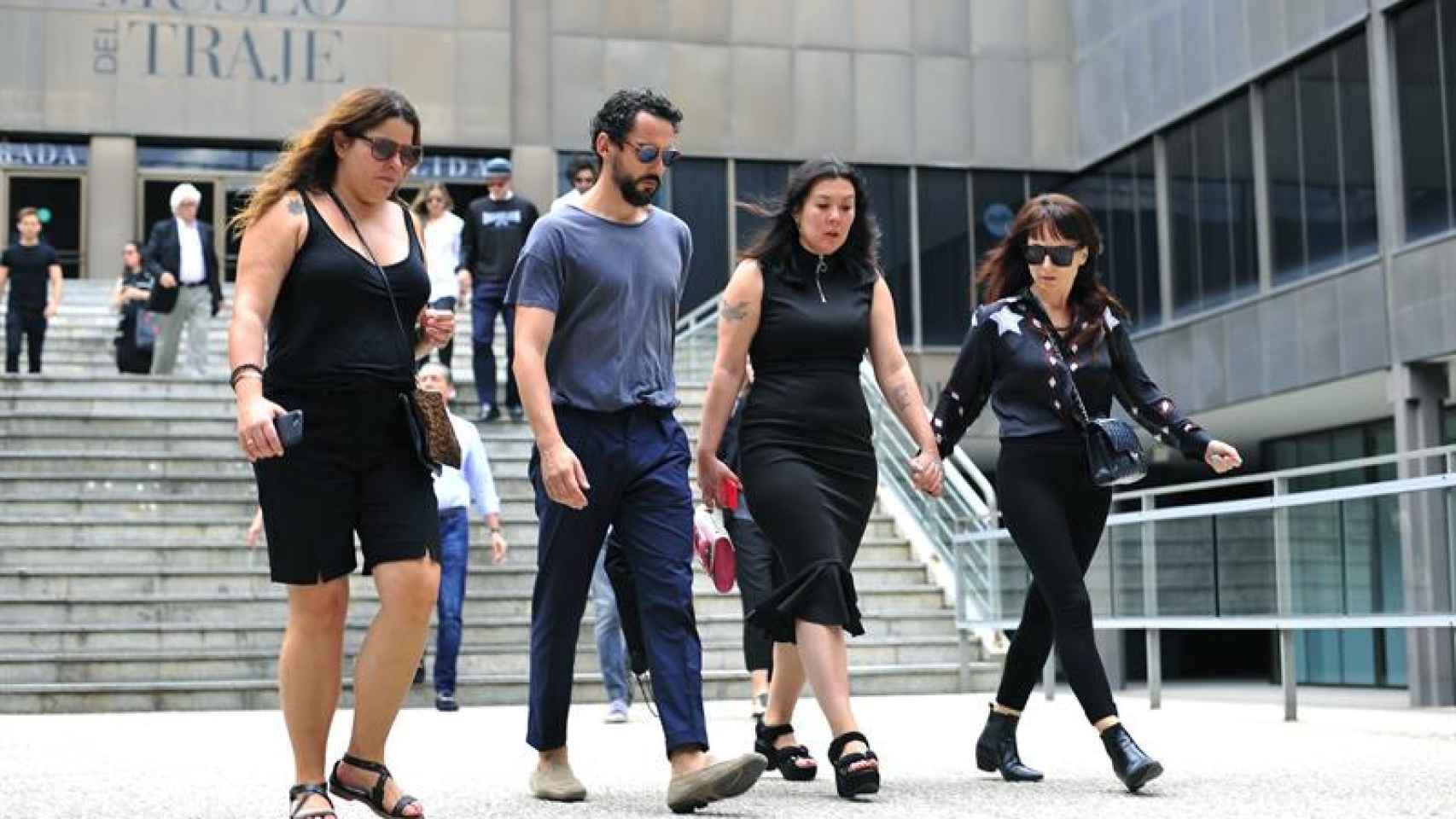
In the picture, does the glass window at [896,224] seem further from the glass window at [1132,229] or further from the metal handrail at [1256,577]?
the metal handrail at [1256,577]

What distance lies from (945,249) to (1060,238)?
A: 80.7ft

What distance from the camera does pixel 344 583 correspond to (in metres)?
5.33

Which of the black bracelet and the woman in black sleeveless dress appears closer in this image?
the black bracelet

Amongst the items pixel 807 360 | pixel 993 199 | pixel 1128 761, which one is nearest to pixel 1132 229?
pixel 993 199

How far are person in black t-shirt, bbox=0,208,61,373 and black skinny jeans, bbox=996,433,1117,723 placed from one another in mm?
13811

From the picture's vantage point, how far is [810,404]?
21.6ft

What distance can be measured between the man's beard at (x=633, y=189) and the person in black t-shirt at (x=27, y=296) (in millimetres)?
13870

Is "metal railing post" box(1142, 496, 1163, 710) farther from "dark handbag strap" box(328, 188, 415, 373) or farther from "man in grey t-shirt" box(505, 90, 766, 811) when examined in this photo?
"dark handbag strap" box(328, 188, 415, 373)

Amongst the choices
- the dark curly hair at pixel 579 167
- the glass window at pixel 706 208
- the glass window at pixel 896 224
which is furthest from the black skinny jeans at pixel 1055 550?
the glass window at pixel 896 224

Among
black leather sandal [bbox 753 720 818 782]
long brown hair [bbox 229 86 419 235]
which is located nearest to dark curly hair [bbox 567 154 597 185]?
black leather sandal [bbox 753 720 818 782]

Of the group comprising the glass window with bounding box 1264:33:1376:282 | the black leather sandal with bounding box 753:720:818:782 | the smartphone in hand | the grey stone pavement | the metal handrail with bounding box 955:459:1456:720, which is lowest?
the grey stone pavement

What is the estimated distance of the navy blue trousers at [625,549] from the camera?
236 inches

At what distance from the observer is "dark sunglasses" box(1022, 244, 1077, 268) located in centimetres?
703

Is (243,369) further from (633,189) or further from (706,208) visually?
(706,208)
